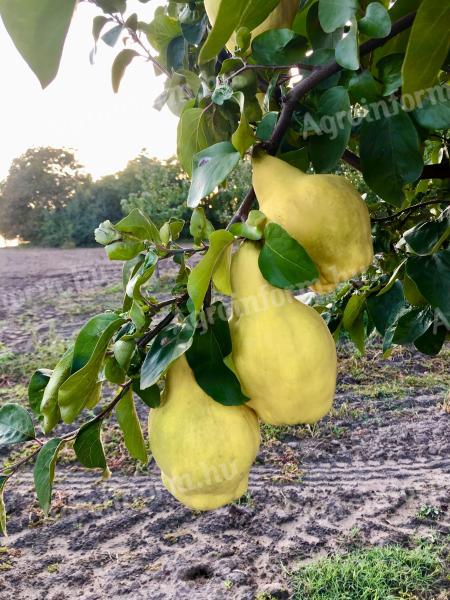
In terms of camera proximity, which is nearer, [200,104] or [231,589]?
[200,104]

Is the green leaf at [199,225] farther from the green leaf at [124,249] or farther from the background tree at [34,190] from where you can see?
the background tree at [34,190]

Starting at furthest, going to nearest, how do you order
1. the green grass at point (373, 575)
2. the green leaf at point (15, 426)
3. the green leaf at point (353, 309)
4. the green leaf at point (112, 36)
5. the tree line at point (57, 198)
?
the tree line at point (57, 198), the green grass at point (373, 575), the green leaf at point (353, 309), the green leaf at point (112, 36), the green leaf at point (15, 426)

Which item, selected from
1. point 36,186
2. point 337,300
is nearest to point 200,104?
point 337,300

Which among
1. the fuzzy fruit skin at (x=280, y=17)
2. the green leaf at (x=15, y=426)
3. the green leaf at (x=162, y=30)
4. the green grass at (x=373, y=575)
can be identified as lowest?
the green grass at (x=373, y=575)

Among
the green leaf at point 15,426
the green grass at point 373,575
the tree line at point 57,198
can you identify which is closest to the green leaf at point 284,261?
the green leaf at point 15,426

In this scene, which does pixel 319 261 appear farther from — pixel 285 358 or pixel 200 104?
pixel 200 104

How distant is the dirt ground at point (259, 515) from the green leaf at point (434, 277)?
1.50 m

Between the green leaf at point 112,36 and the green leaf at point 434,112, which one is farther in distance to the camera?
the green leaf at point 112,36

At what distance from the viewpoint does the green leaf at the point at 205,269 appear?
1.37ft

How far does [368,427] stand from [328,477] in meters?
0.53

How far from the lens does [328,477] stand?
8.20 feet

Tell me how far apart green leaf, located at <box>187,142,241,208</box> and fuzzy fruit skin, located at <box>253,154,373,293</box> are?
5 cm

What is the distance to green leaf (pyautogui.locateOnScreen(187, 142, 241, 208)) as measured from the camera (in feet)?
1.41

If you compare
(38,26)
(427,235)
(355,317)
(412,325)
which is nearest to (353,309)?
(355,317)
